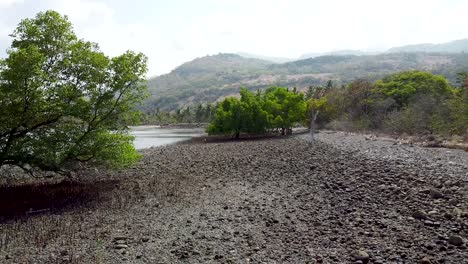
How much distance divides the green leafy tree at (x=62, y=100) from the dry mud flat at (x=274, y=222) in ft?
10.1

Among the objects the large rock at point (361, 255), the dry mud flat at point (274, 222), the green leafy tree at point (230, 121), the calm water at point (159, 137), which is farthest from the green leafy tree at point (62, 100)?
the green leafy tree at point (230, 121)

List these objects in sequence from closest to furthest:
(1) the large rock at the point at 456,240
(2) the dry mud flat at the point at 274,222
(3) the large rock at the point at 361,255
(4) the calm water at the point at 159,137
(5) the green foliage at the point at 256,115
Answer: (3) the large rock at the point at 361,255 → (1) the large rock at the point at 456,240 → (2) the dry mud flat at the point at 274,222 → (4) the calm water at the point at 159,137 → (5) the green foliage at the point at 256,115

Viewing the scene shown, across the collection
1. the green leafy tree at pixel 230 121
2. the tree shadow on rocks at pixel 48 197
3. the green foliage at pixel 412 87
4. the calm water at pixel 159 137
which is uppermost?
the green foliage at pixel 412 87

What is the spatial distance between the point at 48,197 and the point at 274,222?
41.6ft

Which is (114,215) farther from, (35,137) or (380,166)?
(380,166)

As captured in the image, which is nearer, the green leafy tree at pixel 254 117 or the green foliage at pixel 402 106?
the green foliage at pixel 402 106

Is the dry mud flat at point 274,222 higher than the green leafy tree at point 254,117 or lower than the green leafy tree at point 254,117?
lower

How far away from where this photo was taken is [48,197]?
19.0m

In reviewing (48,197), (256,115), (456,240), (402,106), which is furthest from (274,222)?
(402,106)

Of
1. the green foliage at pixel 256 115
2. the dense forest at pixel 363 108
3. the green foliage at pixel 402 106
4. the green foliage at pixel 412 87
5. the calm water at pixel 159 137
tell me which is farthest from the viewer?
the green foliage at pixel 256 115

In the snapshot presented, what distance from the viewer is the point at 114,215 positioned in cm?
1502

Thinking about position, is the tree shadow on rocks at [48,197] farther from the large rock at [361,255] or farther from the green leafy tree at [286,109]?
the green leafy tree at [286,109]

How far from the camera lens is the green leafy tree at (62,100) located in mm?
17344

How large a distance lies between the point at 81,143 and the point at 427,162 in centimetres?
1908
